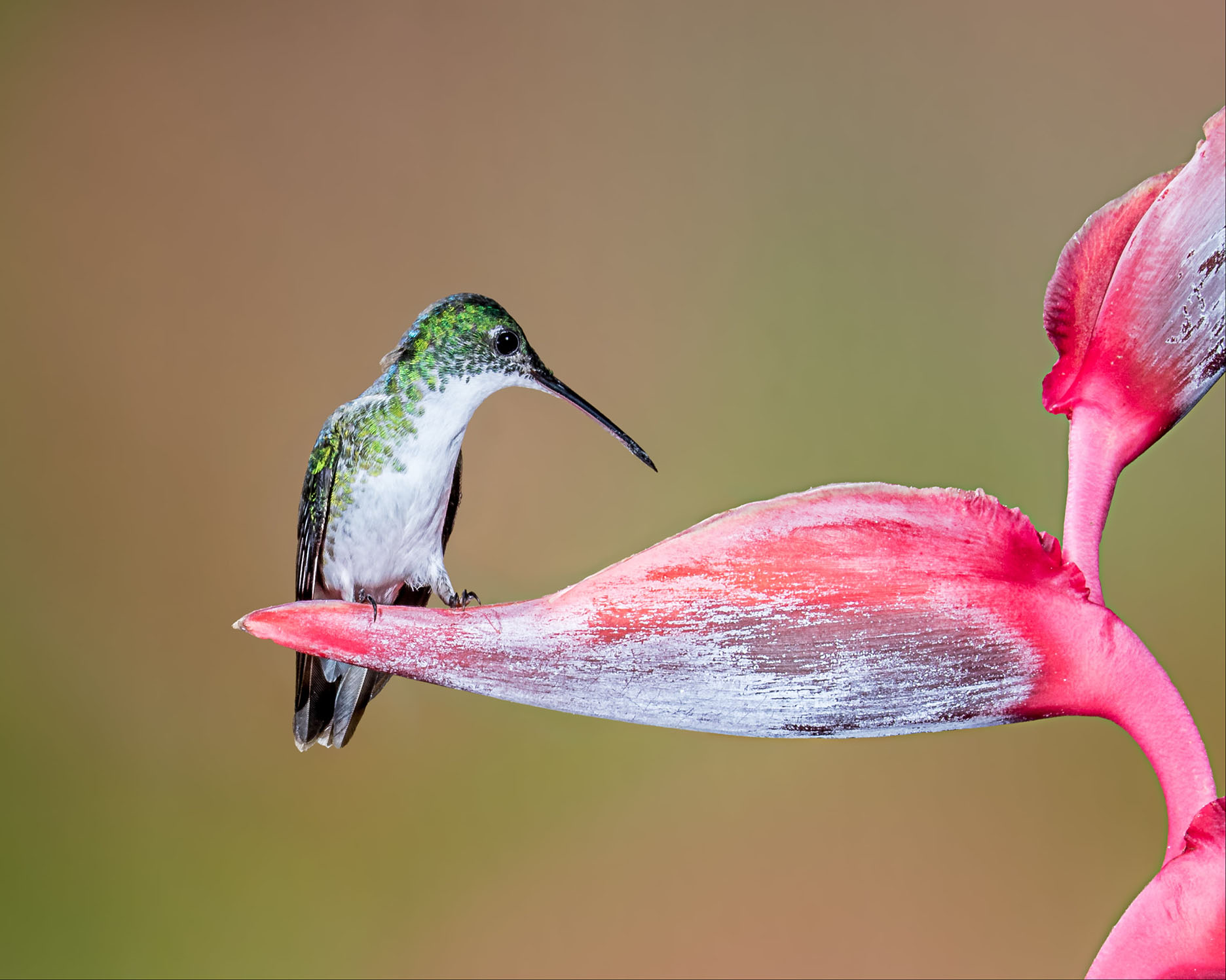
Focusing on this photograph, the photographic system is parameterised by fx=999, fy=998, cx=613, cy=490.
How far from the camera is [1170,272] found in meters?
0.18

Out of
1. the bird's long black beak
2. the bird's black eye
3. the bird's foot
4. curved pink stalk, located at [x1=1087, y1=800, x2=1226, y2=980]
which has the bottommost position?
curved pink stalk, located at [x1=1087, y1=800, x2=1226, y2=980]

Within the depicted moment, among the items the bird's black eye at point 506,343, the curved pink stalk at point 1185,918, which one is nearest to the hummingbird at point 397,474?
the bird's black eye at point 506,343

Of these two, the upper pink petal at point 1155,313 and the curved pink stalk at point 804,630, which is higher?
the upper pink petal at point 1155,313

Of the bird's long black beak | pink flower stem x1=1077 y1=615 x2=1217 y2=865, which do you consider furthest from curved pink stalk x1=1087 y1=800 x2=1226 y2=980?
the bird's long black beak

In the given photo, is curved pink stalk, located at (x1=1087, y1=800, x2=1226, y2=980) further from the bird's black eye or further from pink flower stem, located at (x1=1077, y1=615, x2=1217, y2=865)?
the bird's black eye

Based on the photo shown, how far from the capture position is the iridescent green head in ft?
0.76

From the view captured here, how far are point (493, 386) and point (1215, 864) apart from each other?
0.55ft

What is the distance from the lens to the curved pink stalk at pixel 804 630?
0.54ft

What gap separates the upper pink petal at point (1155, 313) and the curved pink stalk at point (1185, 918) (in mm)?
77

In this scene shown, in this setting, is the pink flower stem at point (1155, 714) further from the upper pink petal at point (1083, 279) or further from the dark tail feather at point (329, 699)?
the dark tail feather at point (329, 699)

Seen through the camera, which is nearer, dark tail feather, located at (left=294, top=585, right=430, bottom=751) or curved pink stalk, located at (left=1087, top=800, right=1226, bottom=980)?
curved pink stalk, located at (left=1087, top=800, right=1226, bottom=980)

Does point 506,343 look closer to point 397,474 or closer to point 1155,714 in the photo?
point 397,474

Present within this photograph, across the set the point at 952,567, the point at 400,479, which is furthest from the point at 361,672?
the point at 952,567

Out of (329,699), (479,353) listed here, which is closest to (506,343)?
(479,353)
